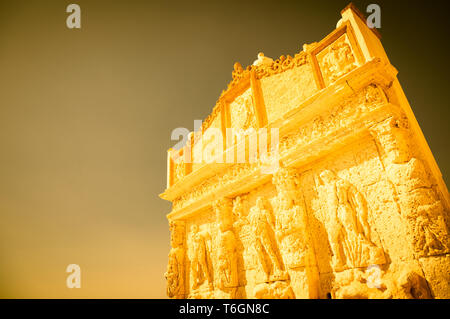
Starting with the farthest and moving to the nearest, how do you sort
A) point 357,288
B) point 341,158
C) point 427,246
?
point 341,158, point 357,288, point 427,246

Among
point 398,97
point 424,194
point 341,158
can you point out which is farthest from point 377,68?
point 424,194

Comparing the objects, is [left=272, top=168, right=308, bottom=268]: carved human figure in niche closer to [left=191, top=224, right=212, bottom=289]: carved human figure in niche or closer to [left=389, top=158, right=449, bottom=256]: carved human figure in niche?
[left=389, top=158, right=449, bottom=256]: carved human figure in niche

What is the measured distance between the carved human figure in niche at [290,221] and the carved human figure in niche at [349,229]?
0.42 metres

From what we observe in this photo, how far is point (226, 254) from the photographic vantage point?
4.68 meters

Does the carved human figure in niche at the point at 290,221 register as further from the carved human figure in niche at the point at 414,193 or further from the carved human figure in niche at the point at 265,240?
the carved human figure in niche at the point at 414,193

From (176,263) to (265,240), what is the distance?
9.13 ft

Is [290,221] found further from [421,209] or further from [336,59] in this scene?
[336,59]

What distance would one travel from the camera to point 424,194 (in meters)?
2.65

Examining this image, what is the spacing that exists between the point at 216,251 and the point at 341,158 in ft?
10.3

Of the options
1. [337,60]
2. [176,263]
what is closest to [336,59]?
[337,60]

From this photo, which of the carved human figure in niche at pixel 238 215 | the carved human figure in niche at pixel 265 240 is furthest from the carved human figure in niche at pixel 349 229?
the carved human figure in niche at pixel 238 215

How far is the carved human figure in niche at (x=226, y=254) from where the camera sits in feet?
14.9

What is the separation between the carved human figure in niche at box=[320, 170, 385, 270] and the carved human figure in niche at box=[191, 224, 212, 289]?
2.94m
